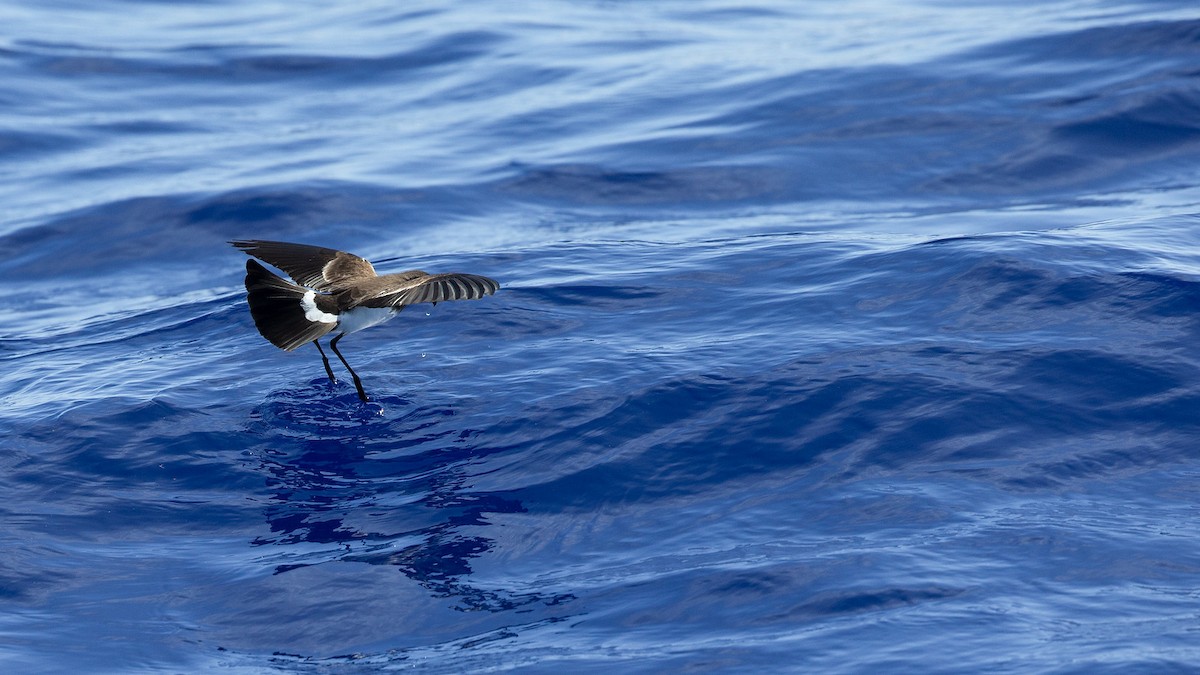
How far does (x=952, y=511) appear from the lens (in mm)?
5805

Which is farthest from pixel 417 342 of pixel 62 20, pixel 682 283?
pixel 62 20

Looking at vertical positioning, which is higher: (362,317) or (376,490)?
(362,317)

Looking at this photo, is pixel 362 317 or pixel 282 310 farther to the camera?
pixel 362 317

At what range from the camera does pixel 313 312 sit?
6.84m

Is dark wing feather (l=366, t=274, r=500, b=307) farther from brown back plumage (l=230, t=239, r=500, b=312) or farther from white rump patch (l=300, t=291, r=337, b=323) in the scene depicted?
white rump patch (l=300, t=291, r=337, b=323)

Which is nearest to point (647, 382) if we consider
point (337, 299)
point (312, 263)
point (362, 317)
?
point (362, 317)

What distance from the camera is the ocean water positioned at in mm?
5230

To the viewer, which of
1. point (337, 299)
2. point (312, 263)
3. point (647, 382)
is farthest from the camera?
point (312, 263)

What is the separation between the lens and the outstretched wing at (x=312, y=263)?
25.7ft

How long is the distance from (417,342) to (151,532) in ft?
7.76

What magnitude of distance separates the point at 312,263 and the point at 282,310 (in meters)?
1.34

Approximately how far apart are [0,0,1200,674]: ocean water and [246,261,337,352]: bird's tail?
62cm

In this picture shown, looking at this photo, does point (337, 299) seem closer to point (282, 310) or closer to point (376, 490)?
point (282, 310)

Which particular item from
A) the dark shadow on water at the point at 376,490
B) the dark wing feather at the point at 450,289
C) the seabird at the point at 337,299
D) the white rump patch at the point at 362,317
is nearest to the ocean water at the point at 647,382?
the dark shadow on water at the point at 376,490
